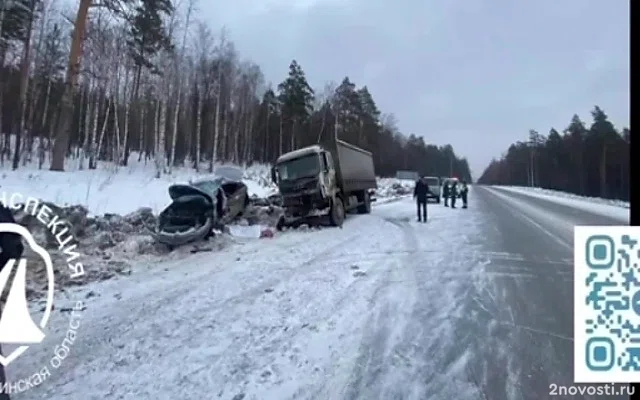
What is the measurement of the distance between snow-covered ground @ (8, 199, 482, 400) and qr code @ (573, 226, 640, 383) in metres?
0.91

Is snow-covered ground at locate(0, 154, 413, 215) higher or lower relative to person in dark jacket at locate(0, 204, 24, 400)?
higher

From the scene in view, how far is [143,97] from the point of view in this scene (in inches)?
1166

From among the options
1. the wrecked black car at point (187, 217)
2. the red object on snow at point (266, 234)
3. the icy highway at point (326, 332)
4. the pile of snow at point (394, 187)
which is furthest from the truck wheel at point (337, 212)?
the pile of snow at point (394, 187)

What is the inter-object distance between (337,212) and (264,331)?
9.34 metres

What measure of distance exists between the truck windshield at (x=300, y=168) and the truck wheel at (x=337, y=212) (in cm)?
137

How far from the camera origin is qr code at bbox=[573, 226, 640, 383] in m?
1.99

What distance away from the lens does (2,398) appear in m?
2.66

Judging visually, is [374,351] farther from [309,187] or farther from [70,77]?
[70,77]

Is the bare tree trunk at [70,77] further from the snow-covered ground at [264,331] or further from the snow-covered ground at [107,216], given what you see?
the snow-covered ground at [264,331]

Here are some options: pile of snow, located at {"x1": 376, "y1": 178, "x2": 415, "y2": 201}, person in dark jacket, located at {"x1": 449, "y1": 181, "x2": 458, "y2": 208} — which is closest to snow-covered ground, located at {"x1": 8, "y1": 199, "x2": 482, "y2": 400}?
person in dark jacket, located at {"x1": 449, "y1": 181, "x2": 458, "y2": 208}

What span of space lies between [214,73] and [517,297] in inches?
1096

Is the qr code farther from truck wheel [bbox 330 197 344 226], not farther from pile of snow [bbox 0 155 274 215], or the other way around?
truck wheel [bbox 330 197 344 226]

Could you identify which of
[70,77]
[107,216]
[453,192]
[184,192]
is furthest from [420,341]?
[453,192]

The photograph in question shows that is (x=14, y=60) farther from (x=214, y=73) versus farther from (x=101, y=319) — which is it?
(x=101, y=319)
